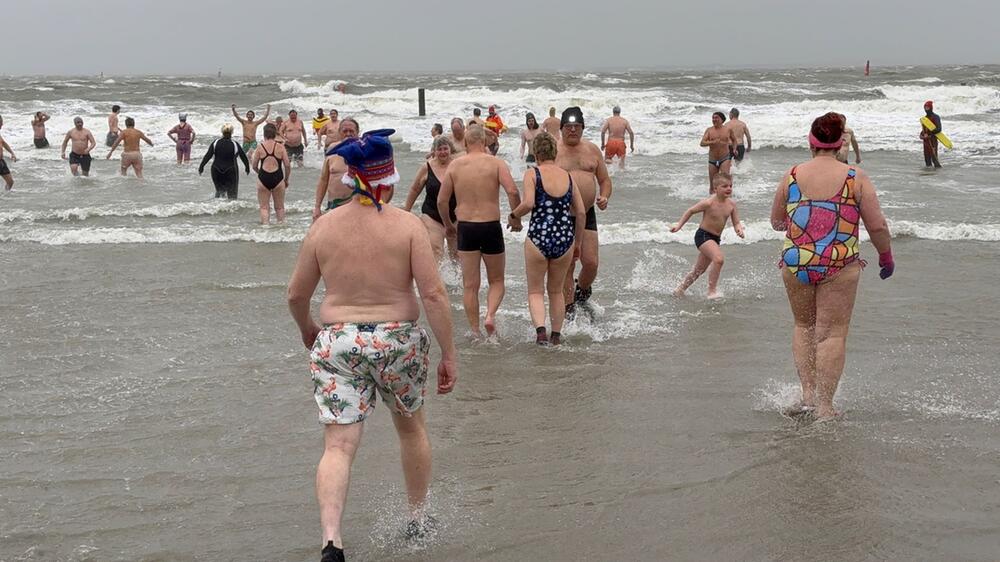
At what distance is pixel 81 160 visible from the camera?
18.9 m

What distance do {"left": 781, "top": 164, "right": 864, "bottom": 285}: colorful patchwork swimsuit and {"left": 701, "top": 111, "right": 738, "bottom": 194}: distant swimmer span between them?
10.9 metres

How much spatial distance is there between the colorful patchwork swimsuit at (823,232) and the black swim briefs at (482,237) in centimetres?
270

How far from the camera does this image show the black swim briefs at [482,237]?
7.22m

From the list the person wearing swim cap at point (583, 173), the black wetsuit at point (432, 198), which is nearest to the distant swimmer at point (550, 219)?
the person wearing swim cap at point (583, 173)

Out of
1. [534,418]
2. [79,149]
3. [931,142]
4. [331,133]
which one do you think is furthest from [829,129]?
[79,149]

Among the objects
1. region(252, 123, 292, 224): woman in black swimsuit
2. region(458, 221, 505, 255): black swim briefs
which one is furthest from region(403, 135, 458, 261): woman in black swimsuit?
region(252, 123, 292, 224): woman in black swimsuit

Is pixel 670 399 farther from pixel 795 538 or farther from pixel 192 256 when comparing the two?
pixel 192 256

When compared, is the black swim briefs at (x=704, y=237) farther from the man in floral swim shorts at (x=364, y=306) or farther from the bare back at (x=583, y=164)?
the man in floral swim shorts at (x=364, y=306)

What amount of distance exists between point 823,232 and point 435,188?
4523 mm

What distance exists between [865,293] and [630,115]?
2762 centimetres

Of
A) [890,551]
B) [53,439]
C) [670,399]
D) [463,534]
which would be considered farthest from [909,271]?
[53,439]

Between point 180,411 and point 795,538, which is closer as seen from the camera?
point 795,538

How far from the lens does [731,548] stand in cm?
378

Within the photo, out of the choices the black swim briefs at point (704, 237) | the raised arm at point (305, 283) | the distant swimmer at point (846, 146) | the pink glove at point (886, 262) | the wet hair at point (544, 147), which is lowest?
the black swim briefs at point (704, 237)
